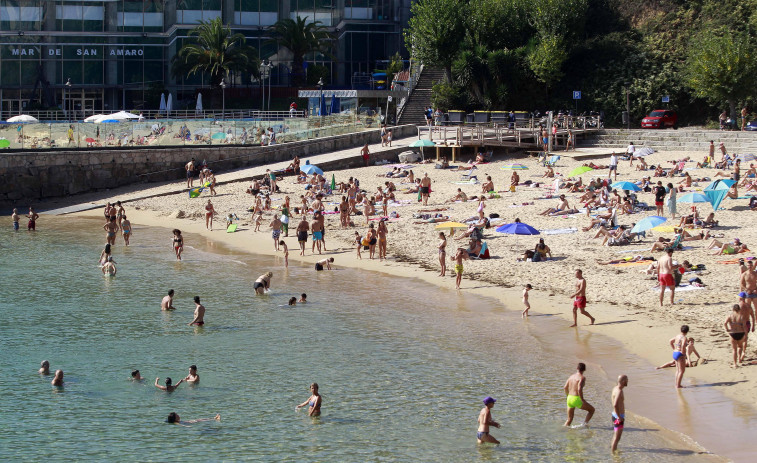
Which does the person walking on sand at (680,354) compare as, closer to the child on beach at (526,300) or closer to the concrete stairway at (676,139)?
the child on beach at (526,300)

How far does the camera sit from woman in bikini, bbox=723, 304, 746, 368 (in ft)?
51.4

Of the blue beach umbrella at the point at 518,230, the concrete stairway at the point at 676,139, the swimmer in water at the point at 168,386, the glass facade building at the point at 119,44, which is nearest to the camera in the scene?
the swimmer in water at the point at 168,386

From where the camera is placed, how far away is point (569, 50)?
4822 cm

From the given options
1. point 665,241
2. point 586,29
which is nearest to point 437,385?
point 665,241

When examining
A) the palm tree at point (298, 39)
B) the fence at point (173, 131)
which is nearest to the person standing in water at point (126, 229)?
the fence at point (173, 131)

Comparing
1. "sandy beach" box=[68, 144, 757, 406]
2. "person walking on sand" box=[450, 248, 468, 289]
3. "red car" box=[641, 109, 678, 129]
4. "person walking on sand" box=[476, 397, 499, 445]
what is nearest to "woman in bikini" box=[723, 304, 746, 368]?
"sandy beach" box=[68, 144, 757, 406]

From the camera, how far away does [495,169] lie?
39.1m

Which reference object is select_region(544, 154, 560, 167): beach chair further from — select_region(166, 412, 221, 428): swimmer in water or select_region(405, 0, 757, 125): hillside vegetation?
select_region(166, 412, 221, 428): swimmer in water

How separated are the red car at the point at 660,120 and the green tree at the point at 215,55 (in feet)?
74.4

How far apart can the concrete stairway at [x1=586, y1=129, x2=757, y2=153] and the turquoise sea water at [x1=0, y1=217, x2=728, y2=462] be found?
1989 cm

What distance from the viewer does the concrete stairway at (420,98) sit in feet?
160

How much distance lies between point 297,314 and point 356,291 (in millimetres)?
2244

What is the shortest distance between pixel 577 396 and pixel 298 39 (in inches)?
1764

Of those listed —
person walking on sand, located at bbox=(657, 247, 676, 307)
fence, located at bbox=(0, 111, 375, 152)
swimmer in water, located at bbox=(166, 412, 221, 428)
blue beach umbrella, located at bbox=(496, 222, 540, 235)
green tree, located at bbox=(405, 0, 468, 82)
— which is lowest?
swimmer in water, located at bbox=(166, 412, 221, 428)
